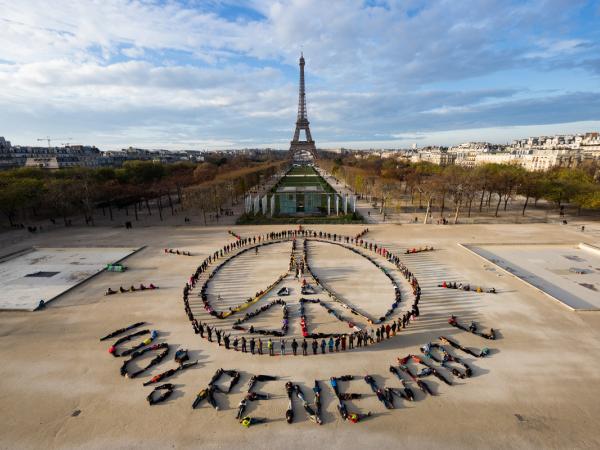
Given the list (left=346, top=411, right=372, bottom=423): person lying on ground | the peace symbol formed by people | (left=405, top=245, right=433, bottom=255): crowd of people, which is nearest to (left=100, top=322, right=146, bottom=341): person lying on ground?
the peace symbol formed by people

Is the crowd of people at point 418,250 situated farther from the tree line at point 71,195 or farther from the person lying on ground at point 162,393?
the tree line at point 71,195

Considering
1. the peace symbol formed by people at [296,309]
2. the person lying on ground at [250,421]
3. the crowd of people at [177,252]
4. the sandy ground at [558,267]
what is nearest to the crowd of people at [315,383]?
the person lying on ground at [250,421]

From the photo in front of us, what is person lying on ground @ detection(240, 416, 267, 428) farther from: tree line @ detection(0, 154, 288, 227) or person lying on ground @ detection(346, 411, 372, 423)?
tree line @ detection(0, 154, 288, 227)

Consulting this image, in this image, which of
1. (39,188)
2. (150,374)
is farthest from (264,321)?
(39,188)

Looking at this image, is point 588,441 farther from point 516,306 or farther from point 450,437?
point 516,306

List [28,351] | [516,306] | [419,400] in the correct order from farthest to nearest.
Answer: [516,306], [28,351], [419,400]

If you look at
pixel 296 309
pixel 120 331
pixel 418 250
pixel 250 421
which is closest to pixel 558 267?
pixel 418 250

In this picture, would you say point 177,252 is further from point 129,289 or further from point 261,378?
point 261,378
